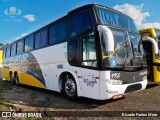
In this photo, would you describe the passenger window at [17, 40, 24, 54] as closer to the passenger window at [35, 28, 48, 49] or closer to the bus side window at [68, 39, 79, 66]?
the passenger window at [35, 28, 48, 49]

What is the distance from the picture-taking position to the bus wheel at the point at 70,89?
6658mm

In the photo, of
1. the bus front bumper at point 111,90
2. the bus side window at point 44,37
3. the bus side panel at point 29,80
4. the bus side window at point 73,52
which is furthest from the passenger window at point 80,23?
the bus side panel at point 29,80

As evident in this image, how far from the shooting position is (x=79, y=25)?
650 centimetres

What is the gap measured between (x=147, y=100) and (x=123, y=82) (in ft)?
5.70

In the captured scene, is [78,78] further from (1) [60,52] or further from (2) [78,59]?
(1) [60,52]

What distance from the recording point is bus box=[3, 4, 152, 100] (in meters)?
5.43

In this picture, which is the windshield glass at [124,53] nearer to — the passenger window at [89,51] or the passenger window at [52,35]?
the passenger window at [89,51]

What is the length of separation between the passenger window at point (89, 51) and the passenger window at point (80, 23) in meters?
0.38

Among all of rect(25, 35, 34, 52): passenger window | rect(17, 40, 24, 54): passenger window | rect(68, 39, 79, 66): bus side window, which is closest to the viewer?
rect(68, 39, 79, 66): bus side window

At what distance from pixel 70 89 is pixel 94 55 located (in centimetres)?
191

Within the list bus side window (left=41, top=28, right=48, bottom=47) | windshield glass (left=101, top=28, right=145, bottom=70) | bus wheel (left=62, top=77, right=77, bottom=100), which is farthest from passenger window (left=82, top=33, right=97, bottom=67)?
bus side window (left=41, top=28, right=48, bottom=47)

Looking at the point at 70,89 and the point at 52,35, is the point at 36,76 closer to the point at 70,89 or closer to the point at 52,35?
the point at 52,35

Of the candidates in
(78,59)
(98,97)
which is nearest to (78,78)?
(78,59)

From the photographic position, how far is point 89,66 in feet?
19.1
